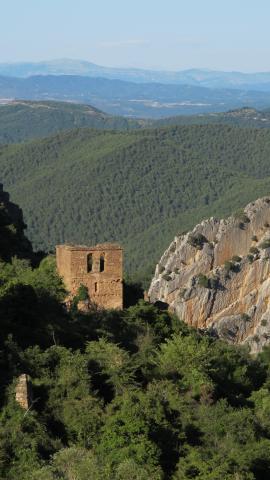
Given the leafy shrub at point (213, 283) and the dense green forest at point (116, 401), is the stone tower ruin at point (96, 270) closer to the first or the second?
the dense green forest at point (116, 401)

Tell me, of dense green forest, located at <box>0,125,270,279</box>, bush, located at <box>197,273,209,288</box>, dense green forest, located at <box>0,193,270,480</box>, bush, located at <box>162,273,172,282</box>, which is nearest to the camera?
dense green forest, located at <box>0,193,270,480</box>

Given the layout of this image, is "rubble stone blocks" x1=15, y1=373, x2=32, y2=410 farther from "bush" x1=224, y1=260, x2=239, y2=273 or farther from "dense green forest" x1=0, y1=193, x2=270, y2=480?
A: "bush" x1=224, y1=260, x2=239, y2=273

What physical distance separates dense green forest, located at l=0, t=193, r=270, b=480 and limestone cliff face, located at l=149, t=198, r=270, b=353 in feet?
74.0

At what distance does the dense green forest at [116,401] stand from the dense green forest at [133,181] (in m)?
65.9

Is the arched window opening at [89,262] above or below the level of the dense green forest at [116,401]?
above

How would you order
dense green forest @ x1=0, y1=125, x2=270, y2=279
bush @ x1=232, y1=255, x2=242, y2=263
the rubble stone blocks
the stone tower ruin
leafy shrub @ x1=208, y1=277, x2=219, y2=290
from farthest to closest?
dense green forest @ x1=0, y1=125, x2=270, y2=279 → bush @ x1=232, y1=255, x2=242, y2=263 → leafy shrub @ x1=208, y1=277, x2=219, y2=290 → the stone tower ruin → the rubble stone blocks

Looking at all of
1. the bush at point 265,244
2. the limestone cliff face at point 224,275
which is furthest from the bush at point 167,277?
the bush at point 265,244

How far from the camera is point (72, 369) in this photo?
18.4m

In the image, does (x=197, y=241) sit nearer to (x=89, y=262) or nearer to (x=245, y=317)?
(x=245, y=317)

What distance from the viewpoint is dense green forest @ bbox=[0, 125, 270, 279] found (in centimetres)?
10625

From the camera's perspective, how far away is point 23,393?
666 inches

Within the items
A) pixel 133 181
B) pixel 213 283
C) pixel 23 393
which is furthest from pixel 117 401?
pixel 133 181

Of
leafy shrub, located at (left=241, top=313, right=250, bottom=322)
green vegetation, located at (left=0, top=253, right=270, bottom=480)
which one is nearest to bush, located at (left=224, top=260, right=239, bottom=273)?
leafy shrub, located at (left=241, top=313, right=250, bottom=322)

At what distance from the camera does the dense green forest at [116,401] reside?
1573 centimetres
